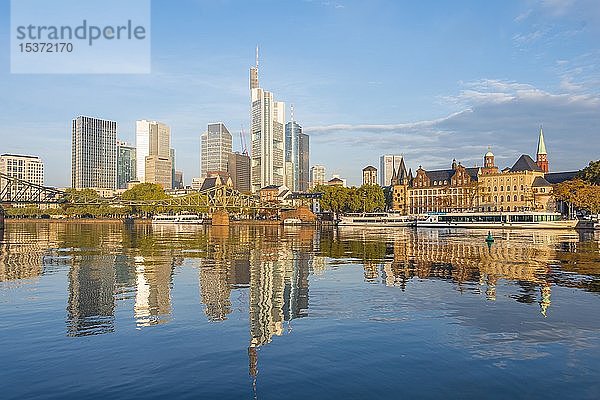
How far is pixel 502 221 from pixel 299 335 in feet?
423

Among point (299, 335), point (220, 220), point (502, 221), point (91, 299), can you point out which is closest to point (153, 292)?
point (91, 299)

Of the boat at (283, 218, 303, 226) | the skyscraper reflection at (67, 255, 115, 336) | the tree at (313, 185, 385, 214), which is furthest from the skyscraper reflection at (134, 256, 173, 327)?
the tree at (313, 185, 385, 214)

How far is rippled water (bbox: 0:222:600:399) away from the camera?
15.2 metres

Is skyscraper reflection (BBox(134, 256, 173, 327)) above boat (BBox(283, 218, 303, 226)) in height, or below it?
below

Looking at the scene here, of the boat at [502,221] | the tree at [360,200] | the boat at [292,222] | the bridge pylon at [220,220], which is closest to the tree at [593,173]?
the boat at [502,221]

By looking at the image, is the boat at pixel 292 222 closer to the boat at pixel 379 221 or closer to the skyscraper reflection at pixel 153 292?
the boat at pixel 379 221

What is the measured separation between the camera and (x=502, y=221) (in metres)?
139

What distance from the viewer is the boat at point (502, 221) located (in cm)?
13225

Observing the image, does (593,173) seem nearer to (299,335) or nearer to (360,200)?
(360,200)

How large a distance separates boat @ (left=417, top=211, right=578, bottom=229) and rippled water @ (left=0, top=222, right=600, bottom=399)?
324ft

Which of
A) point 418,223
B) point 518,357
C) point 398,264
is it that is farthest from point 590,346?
point 418,223

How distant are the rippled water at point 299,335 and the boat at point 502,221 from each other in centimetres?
9884

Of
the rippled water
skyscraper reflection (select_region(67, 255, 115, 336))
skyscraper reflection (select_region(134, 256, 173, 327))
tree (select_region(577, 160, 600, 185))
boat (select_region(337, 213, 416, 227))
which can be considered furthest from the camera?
boat (select_region(337, 213, 416, 227))

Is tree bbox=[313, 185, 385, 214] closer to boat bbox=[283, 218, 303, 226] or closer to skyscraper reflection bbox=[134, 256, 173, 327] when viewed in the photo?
boat bbox=[283, 218, 303, 226]
